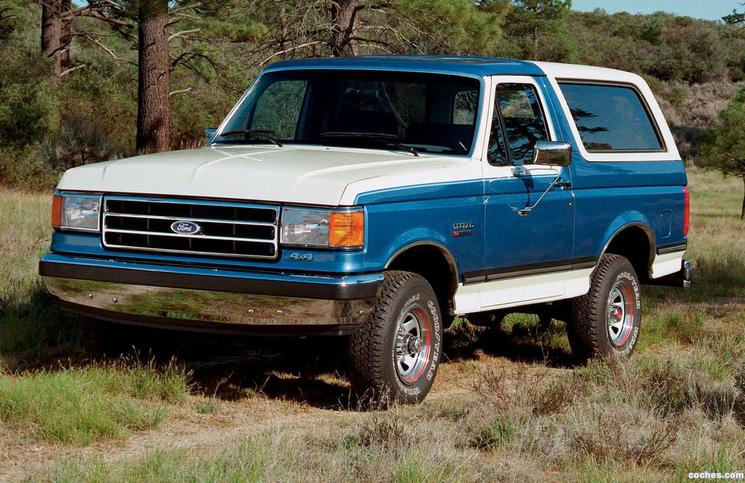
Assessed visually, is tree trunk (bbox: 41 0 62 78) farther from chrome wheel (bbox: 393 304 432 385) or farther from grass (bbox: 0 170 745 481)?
chrome wheel (bbox: 393 304 432 385)

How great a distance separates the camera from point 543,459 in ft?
17.9

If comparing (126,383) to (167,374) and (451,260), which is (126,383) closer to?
(167,374)

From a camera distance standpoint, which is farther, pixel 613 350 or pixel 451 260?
pixel 613 350


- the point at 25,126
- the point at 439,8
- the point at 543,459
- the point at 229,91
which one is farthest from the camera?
the point at 229,91

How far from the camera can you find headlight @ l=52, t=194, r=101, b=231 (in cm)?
687

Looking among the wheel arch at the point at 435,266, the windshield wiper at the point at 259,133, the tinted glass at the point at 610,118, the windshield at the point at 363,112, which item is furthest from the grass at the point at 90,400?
the tinted glass at the point at 610,118

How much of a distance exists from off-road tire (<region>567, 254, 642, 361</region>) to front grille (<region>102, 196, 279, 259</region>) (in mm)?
3014

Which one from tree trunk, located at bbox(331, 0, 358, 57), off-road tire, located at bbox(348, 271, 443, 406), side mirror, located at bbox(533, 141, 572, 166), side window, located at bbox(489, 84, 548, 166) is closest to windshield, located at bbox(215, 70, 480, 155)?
side window, located at bbox(489, 84, 548, 166)

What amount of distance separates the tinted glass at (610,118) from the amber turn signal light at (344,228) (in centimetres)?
279

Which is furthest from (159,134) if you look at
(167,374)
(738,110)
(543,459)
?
(738,110)

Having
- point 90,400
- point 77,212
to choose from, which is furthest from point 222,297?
point 77,212

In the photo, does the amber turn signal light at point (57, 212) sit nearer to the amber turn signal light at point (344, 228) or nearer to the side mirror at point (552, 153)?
the amber turn signal light at point (344, 228)

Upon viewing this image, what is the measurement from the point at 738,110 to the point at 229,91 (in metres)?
15.6
